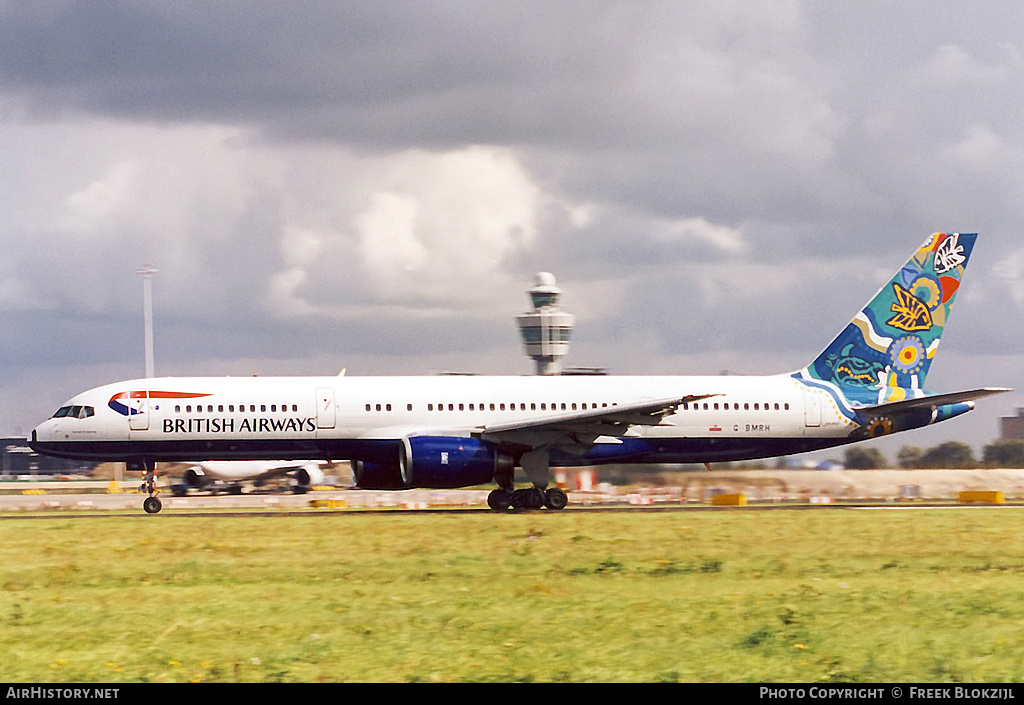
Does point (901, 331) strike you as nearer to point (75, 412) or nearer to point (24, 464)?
point (75, 412)

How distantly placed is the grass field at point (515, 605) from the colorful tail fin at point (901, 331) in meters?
14.8

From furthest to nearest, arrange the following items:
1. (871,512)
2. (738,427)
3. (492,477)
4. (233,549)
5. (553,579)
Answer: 1. (738,427)
2. (492,477)
3. (871,512)
4. (233,549)
5. (553,579)

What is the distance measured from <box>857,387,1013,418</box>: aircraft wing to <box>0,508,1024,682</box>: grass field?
12.0 m

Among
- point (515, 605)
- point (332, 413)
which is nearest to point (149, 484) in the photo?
point (332, 413)

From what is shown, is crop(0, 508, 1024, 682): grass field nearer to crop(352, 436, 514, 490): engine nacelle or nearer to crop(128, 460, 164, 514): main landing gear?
crop(352, 436, 514, 490): engine nacelle

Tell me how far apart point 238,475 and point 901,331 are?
118ft

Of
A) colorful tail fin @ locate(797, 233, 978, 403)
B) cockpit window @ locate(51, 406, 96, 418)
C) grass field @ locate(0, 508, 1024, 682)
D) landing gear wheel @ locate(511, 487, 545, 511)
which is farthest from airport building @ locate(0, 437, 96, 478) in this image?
grass field @ locate(0, 508, 1024, 682)

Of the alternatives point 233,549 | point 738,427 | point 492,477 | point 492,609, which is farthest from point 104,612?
point 738,427

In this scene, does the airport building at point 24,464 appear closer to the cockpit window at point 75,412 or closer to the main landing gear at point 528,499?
the cockpit window at point 75,412

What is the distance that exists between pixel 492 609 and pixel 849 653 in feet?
13.5

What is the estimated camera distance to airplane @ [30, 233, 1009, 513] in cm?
3259

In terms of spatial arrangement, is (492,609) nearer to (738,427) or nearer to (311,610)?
(311,610)

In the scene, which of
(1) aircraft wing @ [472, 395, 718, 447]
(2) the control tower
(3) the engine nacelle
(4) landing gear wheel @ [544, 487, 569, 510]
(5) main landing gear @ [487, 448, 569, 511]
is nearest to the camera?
(3) the engine nacelle

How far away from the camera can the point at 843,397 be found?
3741cm
